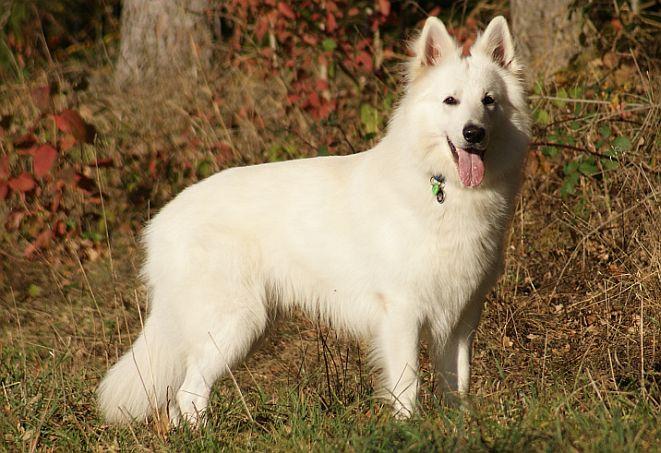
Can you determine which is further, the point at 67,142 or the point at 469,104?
the point at 67,142

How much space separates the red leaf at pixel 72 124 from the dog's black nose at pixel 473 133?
328 cm

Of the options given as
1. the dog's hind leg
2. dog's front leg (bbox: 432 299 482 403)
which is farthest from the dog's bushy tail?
dog's front leg (bbox: 432 299 482 403)

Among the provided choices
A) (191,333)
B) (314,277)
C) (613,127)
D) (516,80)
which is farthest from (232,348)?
(613,127)

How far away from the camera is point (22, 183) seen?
20.2ft

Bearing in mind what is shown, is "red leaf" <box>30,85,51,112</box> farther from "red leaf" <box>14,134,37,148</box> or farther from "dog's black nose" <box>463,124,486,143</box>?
"dog's black nose" <box>463,124,486,143</box>

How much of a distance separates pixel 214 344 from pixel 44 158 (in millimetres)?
2527

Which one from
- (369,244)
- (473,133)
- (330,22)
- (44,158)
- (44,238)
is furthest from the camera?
(330,22)

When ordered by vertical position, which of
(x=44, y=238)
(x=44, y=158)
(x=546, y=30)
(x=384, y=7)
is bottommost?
(x=44, y=238)

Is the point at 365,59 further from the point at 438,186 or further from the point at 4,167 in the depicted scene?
the point at 438,186

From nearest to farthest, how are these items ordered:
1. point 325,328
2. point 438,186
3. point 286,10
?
1. point 438,186
2. point 325,328
3. point 286,10

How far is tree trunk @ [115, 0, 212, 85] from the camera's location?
26.1ft

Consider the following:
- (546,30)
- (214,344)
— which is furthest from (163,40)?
(214,344)

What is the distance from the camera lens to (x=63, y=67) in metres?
8.42

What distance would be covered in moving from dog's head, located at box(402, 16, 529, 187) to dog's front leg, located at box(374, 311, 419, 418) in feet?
2.34
